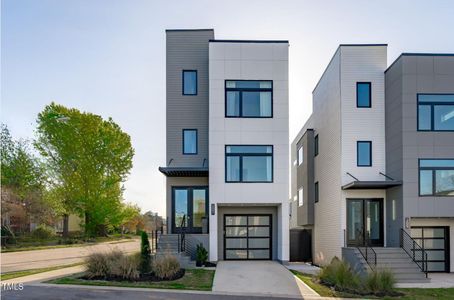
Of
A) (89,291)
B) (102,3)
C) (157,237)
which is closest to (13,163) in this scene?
(157,237)

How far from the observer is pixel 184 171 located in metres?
17.2

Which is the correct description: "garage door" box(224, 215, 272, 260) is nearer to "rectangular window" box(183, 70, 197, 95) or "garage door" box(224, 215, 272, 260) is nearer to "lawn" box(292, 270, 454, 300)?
"lawn" box(292, 270, 454, 300)

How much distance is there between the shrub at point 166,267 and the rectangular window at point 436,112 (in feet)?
35.9

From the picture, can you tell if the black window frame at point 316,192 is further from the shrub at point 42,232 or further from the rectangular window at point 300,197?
the shrub at point 42,232

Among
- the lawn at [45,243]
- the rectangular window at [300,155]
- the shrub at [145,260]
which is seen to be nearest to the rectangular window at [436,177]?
the rectangular window at [300,155]

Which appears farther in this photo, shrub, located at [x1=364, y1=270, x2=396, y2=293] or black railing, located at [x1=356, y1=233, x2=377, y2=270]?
black railing, located at [x1=356, y1=233, x2=377, y2=270]

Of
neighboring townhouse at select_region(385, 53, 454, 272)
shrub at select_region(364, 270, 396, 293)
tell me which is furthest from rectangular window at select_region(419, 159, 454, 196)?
shrub at select_region(364, 270, 396, 293)

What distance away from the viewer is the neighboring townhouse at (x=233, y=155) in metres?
17.4

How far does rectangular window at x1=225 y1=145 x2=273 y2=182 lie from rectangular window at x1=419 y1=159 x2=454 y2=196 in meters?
6.09

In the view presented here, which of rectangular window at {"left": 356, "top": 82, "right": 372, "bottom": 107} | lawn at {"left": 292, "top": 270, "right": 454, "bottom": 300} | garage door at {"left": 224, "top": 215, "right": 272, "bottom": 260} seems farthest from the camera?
garage door at {"left": 224, "top": 215, "right": 272, "bottom": 260}

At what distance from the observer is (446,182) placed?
51.8ft

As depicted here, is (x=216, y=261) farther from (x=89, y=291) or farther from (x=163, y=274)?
(x=89, y=291)

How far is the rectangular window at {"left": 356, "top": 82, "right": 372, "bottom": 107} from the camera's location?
57.4 feet

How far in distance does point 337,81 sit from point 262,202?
6.46 metres
